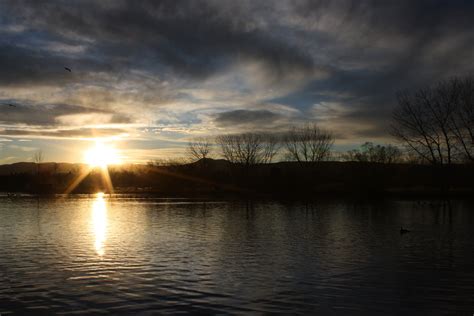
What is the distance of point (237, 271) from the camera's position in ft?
46.8

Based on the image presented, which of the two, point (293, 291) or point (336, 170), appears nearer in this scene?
point (293, 291)

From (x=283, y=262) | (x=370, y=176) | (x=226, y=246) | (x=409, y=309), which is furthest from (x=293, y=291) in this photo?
(x=370, y=176)

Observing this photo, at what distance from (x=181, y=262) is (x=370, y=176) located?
69117 mm

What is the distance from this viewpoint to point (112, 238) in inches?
872

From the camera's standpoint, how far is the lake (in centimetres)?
1059

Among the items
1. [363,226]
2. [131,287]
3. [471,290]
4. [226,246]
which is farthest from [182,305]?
[363,226]

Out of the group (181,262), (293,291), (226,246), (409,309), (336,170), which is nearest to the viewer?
(409,309)

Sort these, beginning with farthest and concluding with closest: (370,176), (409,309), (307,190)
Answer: (307,190), (370,176), (409,309)

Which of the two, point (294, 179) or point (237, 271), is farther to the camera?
point (294, 179)

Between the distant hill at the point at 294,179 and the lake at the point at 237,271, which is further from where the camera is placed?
the distant hill at the point at 294,179

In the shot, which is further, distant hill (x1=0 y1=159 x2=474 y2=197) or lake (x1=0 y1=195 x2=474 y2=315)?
distant hill (x1=0 y1=159 x2=474 y2=197)

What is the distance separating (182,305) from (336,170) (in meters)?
111

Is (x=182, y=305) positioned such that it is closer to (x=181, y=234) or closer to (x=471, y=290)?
(x=471, y=290)

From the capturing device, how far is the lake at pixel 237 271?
34.8 ft
